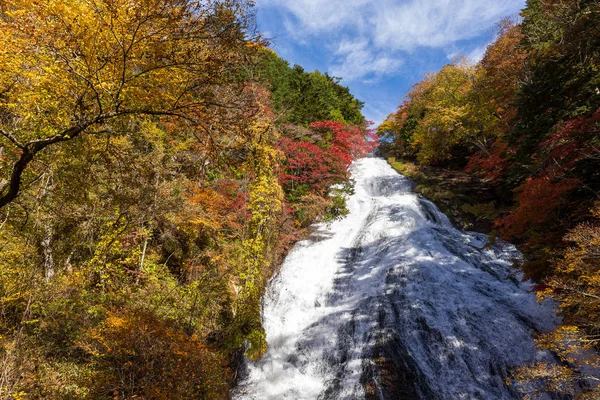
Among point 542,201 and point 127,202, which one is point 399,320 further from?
point 127,202

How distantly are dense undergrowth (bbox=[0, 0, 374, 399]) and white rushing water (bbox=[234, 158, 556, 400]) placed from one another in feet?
5.06

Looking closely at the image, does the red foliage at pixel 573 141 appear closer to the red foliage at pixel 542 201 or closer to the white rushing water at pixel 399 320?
the red foliage at pixel 542 201

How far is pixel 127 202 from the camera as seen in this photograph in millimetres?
7145

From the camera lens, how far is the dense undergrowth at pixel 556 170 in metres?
6.13

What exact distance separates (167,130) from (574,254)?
13.8 metres

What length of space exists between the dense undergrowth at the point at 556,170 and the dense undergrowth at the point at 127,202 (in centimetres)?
739

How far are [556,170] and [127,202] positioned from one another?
13.0 meters

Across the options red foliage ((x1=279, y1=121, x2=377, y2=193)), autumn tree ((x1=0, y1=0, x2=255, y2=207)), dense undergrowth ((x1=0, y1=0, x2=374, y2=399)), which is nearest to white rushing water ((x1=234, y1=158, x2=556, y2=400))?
dense undergrowth ((x1=0, y1=0, x2=374, y2=399))

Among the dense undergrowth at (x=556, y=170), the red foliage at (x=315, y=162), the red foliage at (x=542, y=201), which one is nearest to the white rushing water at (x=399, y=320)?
the dense undergrowth at (x=556, y=170)

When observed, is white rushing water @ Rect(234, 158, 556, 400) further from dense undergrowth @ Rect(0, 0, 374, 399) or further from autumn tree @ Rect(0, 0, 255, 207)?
autumn tree @ Rect(0, 0, 255, 207)

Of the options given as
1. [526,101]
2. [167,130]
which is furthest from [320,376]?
[526,101]

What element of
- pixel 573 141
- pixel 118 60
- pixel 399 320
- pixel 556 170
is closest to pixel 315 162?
pixel 399 320

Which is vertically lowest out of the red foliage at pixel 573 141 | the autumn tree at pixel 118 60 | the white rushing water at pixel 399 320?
the white rushing water at pixel 399 320

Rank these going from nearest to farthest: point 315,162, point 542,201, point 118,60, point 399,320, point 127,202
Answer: point 118,60, point 127,202, point 542,201, point 399,320, point 315,162
